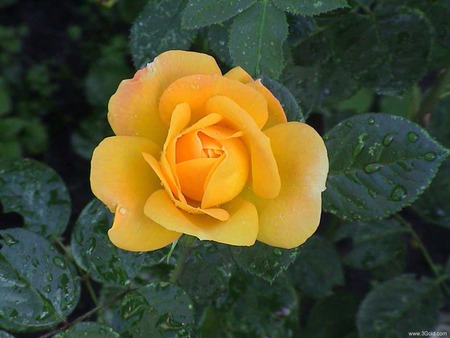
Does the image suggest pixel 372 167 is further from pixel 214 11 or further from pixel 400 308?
pixel 400 308

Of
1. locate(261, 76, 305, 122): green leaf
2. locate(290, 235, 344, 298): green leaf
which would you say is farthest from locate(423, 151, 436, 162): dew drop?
locate(290, 235, 344, 298): green leaf

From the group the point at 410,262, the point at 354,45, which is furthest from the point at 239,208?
the point at 410,262

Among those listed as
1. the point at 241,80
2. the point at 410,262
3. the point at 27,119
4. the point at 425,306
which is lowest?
the point at 410,262

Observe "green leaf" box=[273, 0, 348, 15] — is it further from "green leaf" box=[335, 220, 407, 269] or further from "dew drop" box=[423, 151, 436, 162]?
"green leaf" box=[335, 220, 407, 269]

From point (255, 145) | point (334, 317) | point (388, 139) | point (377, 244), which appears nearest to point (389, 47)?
point (388, 139)

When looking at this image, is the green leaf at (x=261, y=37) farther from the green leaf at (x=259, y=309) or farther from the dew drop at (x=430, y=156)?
the green leaf at (x=259, y=309)

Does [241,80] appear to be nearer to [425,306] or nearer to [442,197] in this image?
[442,197]
